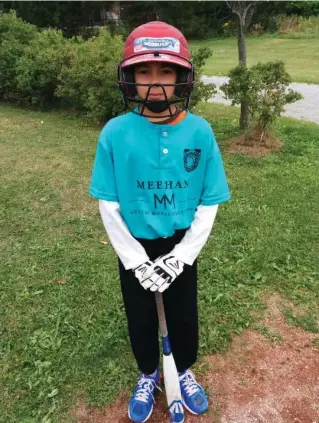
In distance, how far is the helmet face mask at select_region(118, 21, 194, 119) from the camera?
1711mm

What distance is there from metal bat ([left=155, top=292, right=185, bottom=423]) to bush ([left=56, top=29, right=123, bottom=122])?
5.95 meters

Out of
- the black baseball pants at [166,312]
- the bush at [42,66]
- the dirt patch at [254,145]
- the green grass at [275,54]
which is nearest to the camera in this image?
the black baseball pants at [166,312]

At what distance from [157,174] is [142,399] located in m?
1.31

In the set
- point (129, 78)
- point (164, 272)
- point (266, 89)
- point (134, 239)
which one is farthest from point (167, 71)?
point (266, 89)

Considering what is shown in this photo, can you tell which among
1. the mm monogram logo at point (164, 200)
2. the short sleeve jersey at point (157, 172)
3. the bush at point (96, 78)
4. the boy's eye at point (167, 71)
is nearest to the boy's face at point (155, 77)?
the boy's eye at point (167, 71)

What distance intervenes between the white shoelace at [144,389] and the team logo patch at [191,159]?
1.30m

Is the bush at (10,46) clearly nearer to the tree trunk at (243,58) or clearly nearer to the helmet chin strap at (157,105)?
the tree trunk at (243,58)

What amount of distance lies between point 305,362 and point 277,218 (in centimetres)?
195

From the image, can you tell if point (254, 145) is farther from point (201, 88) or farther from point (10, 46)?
point (10, 46)

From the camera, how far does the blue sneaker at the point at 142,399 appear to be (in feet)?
7.69

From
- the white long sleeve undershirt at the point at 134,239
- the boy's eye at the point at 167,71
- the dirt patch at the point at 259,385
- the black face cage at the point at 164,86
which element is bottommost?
the dirt patch at the point at 259,385

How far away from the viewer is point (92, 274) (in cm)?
364

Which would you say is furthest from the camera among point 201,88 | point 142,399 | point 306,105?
point 306,105

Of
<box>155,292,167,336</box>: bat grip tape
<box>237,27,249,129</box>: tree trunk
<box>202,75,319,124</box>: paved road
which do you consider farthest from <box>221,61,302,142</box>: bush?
<box>155,292,167,336</box>: bat grip tape
